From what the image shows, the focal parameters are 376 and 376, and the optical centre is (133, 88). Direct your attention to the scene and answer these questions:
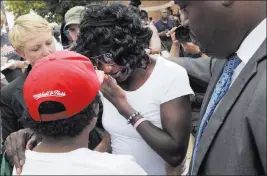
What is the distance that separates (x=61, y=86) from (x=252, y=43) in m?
0.72

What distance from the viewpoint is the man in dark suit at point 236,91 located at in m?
1.20

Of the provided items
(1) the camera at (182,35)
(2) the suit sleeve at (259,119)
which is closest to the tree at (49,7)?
(1) the camera at (182,35)

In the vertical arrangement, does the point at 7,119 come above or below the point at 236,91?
Result: below

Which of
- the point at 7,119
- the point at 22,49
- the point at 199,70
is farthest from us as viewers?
the point at 22,49

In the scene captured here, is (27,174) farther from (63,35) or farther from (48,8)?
(48,8)

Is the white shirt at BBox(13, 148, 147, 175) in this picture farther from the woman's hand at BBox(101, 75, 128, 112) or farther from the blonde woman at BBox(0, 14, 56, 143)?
the blonde woman at BBox(0, 14, 56, 143)

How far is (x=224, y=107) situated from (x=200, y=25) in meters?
0.31

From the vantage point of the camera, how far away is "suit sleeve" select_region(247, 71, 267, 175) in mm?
1164

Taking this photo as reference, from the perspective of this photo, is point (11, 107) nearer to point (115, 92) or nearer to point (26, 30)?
point (26, 30)

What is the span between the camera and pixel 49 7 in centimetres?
1959

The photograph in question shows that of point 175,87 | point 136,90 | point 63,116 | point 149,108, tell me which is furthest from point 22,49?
point 63,116

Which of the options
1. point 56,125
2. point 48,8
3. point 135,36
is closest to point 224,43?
point 56,125

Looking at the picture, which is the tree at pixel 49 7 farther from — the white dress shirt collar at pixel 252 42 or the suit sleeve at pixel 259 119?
the suit sleeve at pixel 259 119

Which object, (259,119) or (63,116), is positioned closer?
(259,119)
